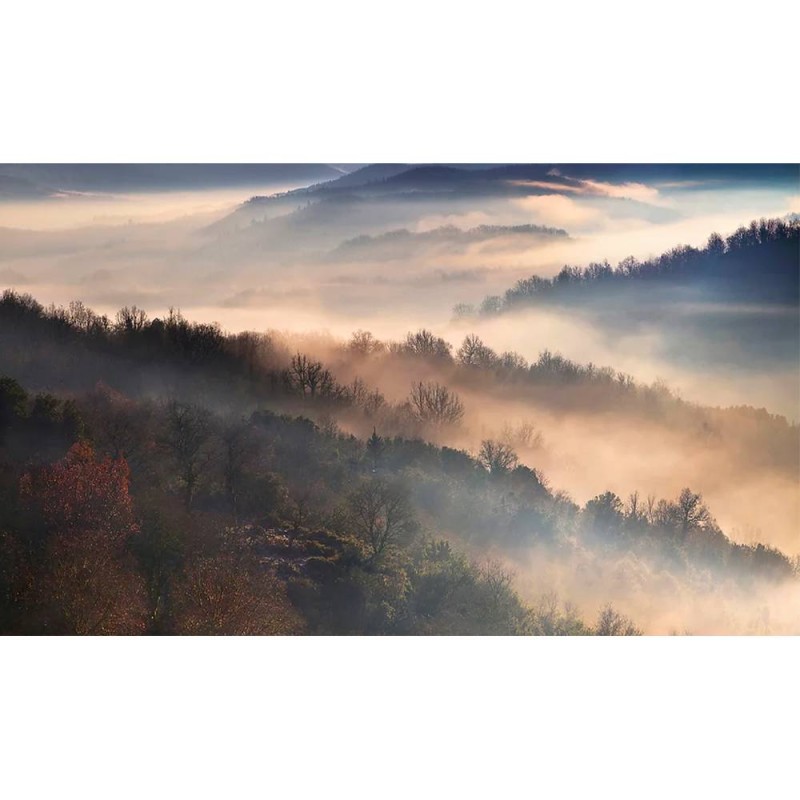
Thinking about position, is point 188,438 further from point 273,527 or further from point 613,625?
point 613,625

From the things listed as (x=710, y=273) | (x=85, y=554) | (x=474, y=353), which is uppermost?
(x=710, y=273)

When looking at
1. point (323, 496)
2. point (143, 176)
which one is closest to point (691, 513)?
point (323, 496)

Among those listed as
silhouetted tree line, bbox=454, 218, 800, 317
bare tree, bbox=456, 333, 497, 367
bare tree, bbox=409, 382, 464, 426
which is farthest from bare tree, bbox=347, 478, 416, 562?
silhouetted tree line, bbox=454, 218, 800, 317

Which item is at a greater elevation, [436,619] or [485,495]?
[485,495]

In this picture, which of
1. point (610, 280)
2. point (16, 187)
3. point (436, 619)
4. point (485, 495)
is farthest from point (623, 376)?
point (16, 187)

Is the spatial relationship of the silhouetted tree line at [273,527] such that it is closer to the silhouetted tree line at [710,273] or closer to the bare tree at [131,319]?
the bare tree at [131,319]

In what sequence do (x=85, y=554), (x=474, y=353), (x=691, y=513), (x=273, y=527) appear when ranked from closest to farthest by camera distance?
(x=85, y=554) → (x=273, y=527) → (x=691, y=513) → (x=474, y=353)

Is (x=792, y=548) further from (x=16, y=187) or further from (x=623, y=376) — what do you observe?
(x=16, y=187)

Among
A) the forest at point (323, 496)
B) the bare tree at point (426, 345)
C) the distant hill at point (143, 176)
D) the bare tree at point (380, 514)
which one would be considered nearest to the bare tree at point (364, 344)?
the forest at point (323, 496)
